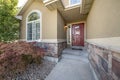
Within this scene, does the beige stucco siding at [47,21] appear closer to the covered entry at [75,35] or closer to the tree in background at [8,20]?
the tree in background at [8,20]

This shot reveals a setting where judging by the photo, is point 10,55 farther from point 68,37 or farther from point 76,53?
point 68,37

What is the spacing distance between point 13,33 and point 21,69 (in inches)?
182

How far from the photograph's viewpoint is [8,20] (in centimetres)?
786

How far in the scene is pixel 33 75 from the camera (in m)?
4.80

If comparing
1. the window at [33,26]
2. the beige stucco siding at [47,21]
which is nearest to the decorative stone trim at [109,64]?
the beige stucco siding at [47,21]

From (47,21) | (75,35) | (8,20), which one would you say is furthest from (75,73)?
(8,20)

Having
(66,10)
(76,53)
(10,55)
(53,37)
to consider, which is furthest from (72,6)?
(10,55)

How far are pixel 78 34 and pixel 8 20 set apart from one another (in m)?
6.16

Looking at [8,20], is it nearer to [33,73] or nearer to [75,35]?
[33,73]

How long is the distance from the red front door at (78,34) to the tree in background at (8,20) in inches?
213

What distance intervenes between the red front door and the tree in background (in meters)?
5.42

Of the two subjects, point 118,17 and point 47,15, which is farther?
point 47,15

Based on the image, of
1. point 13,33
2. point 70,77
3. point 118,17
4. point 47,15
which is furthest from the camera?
point 13,33

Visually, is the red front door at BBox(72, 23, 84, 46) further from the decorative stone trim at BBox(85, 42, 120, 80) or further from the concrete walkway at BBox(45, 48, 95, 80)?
the decorative stone trim at BBox(85, 42, 120, 80)
